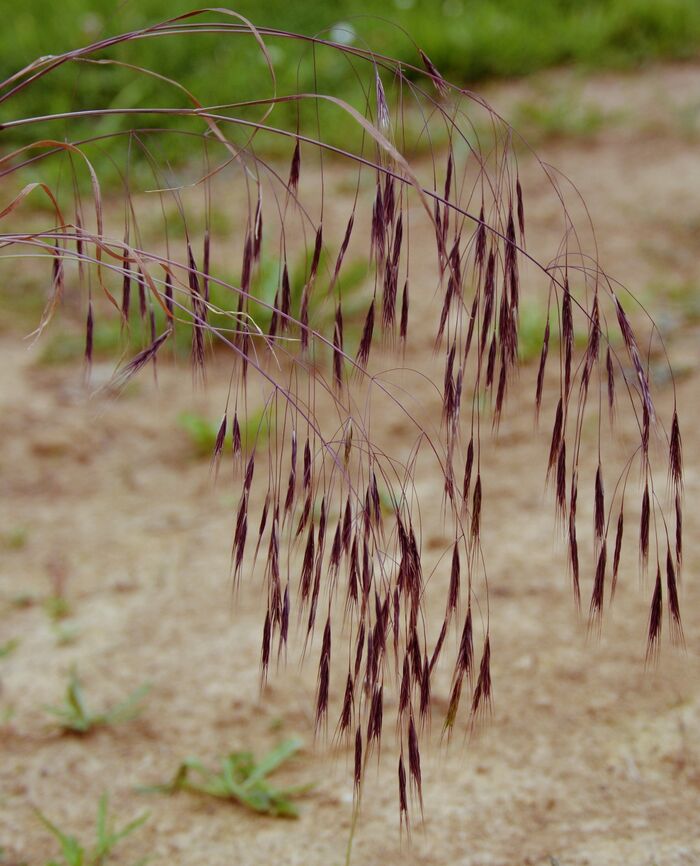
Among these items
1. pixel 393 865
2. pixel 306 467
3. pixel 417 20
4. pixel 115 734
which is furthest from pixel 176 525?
pixel 417 20

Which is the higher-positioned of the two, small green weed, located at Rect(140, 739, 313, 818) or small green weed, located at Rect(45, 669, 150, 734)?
small green weed, located at Rect(45, 669, 150, 734)

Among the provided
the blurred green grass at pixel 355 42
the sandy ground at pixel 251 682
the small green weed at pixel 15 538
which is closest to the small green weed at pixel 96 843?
the sandy ground at pixel 251 682

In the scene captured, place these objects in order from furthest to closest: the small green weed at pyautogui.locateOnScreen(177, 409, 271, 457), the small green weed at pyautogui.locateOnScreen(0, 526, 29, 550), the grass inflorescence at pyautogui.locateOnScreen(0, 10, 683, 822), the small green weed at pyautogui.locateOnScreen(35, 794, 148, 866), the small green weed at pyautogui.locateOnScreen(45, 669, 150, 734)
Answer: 1. the small green weed at pyautogui.locateOnScreen(177, 409, 271, 457)
2. the small green weed at pyautogui.locateOnScreen(0, 526, 29, 550)
3. the small green weed at pyautogui.locateOnScreen(45, 669, 150, 734)
4. the small green weed at pyautogui.locateOnScreen(35, 794, 148, 866)
5. the grass inflorescence at pyautogui.locateOnScreen(0, 10, 683, 822)

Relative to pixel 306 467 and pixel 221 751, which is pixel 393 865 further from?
pixel 306 467

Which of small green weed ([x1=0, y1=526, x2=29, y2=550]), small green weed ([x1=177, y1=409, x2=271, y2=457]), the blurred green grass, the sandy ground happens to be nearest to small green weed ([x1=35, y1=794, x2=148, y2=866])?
the sandy ground

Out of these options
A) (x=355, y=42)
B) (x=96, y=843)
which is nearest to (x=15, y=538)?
(x=96, y=843)

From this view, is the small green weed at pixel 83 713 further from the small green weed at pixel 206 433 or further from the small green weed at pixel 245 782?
the small green weed at pixel 206 433

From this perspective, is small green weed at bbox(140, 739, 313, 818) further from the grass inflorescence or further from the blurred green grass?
the blurred green grass

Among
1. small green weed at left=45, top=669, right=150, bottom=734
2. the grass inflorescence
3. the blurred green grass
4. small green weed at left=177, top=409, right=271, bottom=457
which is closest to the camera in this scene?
the grass inflorescence
